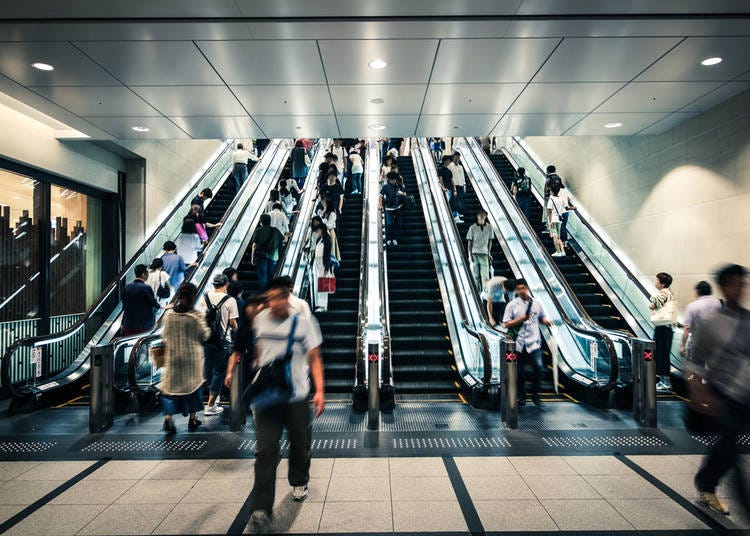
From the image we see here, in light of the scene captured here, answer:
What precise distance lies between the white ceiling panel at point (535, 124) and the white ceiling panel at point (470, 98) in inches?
21.4

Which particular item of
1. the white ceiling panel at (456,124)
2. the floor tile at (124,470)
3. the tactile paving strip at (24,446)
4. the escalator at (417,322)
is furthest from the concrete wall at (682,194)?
the tactile paving strip at (24,446)

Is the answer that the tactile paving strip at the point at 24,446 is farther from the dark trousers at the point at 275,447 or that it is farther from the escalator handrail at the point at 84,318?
the dark trousers at the point at 275,447

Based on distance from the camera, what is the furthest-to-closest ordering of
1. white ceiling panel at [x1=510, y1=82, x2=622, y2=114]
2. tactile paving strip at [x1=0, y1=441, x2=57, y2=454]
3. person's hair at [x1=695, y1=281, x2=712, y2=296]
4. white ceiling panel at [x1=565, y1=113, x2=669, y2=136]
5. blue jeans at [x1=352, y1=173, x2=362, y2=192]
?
blue jeans at [x1=352, y1=173, x2=362, y2=192] → white ceiling panel at [x1=565, y1=113, x2=669, y2=136] → white ceiling panel at [x1=510, y1=82, x2=622, y2=114] → person's hair at [x1=695, y1=281, x2=712, y2=296] → tactile paving strip at [x1=0, y1=441, x2=57, y2=454]

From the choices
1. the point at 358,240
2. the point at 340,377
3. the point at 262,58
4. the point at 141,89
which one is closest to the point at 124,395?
the point at 340,377

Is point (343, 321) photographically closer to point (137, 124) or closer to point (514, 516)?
point (137, 124)

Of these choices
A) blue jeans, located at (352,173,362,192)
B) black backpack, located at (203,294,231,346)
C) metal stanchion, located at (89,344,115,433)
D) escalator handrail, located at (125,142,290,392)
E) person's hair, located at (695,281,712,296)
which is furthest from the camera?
blue jeans, located at (352,173,362,192)

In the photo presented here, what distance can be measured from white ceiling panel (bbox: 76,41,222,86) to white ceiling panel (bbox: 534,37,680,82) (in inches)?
163

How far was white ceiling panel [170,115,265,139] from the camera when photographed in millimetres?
7293

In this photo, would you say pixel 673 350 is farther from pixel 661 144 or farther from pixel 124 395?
pixel 124 395

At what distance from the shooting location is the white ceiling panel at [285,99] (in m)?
6.22

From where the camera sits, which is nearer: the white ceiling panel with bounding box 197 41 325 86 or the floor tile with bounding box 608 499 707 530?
the floor tile with bounding box 608 499 707 530

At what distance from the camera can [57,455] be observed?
4203 mm

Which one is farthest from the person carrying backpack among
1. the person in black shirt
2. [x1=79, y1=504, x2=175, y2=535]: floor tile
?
[x1=79, y1=504, x2=175, y2=535]: floor tile

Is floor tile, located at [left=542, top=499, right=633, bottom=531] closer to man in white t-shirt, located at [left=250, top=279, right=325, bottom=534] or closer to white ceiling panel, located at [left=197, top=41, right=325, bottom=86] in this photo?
man in white t-shirt, located at [left=250, top=279, right=325, bottom=534]
